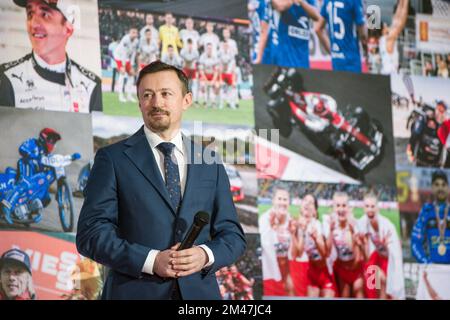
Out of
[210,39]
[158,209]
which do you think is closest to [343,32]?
[210,39]

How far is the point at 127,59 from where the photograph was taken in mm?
4332

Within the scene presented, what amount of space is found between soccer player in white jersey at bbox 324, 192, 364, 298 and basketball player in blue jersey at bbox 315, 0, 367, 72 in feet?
2.83

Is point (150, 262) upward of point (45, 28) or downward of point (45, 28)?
downward

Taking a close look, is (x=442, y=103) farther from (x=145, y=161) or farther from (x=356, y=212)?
(x=145, y=161)

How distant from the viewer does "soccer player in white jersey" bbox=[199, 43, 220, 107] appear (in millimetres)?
4477

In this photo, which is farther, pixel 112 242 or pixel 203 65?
pixel 203 65

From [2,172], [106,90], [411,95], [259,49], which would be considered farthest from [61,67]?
[411,95]

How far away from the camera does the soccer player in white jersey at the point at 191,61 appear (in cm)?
446

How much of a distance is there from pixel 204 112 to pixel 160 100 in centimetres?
235

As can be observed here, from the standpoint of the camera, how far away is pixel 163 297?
6.47 ft

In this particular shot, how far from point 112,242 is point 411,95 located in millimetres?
3441
